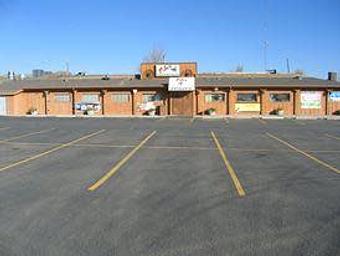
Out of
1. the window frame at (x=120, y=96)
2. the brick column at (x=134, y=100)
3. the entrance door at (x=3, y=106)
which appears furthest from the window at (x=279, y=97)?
the entrance door at (x=3, y=106)

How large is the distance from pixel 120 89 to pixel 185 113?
678 cm

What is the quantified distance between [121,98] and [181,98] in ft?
19.5

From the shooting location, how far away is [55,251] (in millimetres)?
5602

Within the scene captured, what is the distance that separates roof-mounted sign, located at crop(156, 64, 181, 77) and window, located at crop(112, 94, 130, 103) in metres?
7.33

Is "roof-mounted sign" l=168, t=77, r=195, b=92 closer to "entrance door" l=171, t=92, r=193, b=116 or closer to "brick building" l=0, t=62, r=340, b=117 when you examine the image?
"brick building" l=0, t=62, r=340, b=117

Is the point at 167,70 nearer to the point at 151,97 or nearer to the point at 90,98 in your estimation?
the point at 151,97

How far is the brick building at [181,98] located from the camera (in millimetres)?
41781

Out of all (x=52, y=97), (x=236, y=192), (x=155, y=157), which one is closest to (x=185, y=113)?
(x=52, y=97)

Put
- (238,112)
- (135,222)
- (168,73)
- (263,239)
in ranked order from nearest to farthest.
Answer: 1. (263,239)
2. (135,222)
3. (238,112)
4. (168,73)

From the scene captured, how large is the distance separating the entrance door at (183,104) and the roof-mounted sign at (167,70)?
747cm

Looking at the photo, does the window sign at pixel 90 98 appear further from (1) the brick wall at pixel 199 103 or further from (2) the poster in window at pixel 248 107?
(2) the poster in window at pixel 248 107

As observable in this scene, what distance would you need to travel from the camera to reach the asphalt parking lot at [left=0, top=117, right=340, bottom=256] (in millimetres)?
5895

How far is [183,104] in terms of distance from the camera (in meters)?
42.0

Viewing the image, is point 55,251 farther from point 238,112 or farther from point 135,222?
point 238,112
